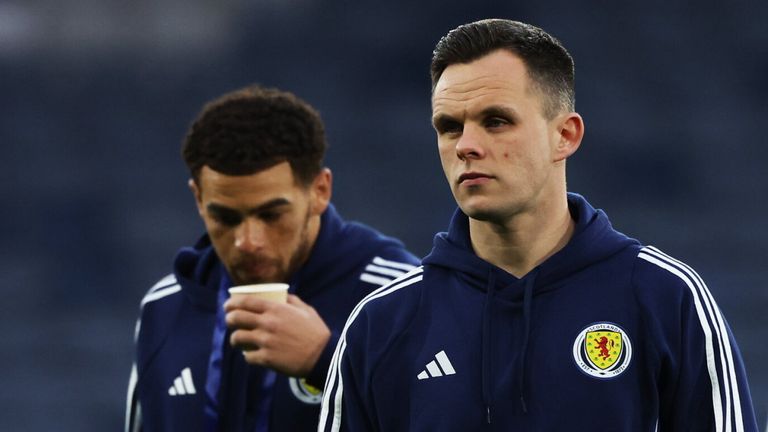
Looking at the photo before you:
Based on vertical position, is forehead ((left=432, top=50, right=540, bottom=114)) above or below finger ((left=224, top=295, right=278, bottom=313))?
above

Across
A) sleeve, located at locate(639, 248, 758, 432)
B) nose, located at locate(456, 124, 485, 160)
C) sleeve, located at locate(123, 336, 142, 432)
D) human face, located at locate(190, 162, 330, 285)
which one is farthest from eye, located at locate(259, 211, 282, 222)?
sleeve, located at locate(639, 248, 758, 432)

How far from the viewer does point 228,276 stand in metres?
2.99

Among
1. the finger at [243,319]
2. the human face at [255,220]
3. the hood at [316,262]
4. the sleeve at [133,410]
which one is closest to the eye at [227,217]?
the human face at [255,220]

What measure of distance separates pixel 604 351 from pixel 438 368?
0.29 metres

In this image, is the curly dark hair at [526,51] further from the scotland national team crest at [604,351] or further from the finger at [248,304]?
the finger at [248,304]

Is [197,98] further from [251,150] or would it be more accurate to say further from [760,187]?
[251,150]

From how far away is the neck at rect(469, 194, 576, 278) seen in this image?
218 centimetres

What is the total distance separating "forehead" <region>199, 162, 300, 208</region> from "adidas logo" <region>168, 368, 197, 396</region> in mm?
427

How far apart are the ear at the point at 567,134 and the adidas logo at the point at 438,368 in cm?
40

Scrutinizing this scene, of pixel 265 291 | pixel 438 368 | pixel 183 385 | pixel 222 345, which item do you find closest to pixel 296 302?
pixel 265 291

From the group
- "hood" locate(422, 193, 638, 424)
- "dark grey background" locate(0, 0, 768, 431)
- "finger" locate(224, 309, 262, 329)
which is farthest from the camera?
"dark grey background" locate(0, 0, 768, 431)

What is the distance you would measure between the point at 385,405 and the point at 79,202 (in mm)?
6256

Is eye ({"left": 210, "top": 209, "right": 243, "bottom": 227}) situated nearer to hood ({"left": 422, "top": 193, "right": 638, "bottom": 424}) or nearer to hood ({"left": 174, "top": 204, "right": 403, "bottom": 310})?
hood ({"left": 174, "top": 204, "right": 403, "bottom": 310})

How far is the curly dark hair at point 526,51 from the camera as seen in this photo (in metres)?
2.20
